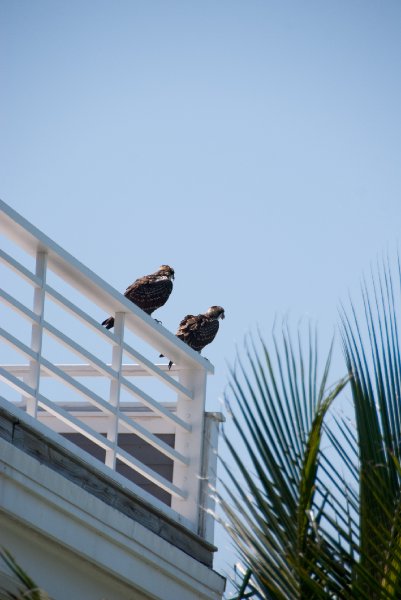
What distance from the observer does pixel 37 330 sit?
17.3ft

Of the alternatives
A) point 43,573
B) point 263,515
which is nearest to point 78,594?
point 43,573

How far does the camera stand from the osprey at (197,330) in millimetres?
11875

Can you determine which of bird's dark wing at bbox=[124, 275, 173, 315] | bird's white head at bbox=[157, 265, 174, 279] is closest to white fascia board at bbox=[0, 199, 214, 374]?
bird's dark wing at bbox=[124, 275, 173, 315]

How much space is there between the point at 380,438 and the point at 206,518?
3909 mm

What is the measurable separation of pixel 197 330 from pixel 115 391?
20.2 ft

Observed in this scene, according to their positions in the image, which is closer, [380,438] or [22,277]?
[380,438]

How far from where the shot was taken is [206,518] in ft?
21.5

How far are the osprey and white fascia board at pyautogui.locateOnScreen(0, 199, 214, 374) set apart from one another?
16.7 feet

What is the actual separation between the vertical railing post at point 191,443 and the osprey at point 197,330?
5077 millimetres

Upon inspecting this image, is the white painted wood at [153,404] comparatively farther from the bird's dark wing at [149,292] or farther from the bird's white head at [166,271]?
the bird's white head at [166,271]

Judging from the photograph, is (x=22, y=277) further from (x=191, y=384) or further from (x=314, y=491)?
(x=314, y=491)

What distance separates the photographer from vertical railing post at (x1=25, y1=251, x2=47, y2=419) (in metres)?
5.10

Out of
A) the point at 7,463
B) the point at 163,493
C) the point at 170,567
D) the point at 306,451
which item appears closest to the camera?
the point at 306,451

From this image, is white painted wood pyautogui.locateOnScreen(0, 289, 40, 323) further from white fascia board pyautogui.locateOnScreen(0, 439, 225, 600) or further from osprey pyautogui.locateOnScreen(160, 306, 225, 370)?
osprey pyautogui.locateOnScreen(160, 306, 225, 370)
